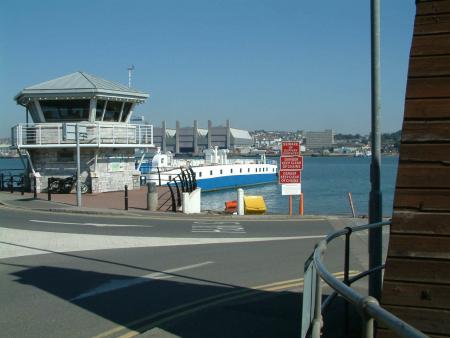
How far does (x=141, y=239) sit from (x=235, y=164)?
52250mm

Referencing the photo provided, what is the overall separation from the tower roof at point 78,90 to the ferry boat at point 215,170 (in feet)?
61.4

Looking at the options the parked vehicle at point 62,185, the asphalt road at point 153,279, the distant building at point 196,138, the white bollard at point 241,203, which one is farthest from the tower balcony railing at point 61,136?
the distant building at point 196,138

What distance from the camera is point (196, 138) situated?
135 metres

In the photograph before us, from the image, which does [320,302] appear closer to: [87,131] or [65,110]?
[87,131]

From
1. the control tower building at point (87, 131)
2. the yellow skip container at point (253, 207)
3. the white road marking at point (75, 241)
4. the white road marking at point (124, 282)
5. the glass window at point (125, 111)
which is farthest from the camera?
the glass window at point (125, 111)

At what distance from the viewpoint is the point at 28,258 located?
1241 cm

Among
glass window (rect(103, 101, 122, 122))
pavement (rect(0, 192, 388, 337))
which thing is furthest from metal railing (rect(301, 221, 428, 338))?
glass window (rect(103, 101, 122, 122))

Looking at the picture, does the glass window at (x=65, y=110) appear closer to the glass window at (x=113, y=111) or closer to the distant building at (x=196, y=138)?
the glass window at (x=113, y=111)

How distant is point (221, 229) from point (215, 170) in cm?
4353

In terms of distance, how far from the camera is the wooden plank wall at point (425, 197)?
162 inches

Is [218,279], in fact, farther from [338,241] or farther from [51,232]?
[51,232]

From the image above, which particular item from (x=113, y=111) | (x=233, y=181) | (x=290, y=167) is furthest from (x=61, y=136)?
(x=233, y=181)

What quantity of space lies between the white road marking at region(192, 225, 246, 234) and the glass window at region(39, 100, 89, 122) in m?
15.3

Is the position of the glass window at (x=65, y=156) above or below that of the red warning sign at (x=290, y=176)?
above
